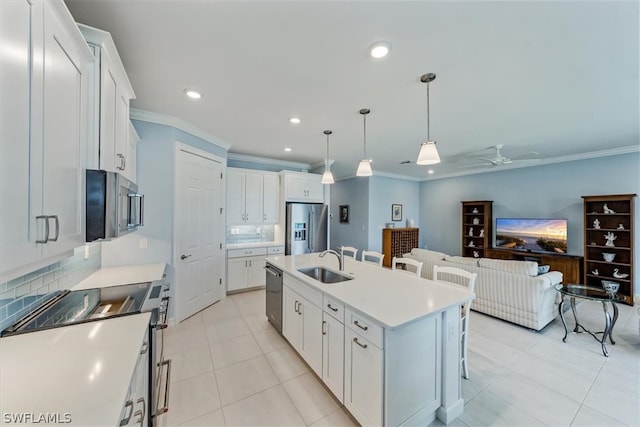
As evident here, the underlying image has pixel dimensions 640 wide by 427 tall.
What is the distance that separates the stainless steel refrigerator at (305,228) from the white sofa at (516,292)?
2621 millimetres

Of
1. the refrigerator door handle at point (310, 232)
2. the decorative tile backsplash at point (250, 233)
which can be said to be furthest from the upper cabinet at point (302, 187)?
the decorative tile backsplash at point (250, 233)

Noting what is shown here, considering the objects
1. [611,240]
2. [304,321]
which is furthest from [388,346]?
[611,240]

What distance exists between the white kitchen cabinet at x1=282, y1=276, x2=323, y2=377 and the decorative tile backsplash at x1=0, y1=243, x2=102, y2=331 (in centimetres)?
165

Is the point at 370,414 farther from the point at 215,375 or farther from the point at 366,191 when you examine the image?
the point at 366,191

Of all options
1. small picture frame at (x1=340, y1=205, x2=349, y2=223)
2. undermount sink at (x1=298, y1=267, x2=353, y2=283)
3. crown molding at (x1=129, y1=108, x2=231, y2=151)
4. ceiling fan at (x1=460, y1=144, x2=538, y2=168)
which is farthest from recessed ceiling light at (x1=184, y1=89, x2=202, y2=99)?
small picture frame at (x1=340, y1=205, x2=349, y2=223)

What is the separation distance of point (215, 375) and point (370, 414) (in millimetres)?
1485

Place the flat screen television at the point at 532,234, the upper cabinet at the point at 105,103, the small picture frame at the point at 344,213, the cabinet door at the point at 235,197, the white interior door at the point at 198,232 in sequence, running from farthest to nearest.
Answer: the small picture frame at the point at 344,213
the flat screen television at the point at 532,234
the cabinet door at the point at 235,197
the white interior door at the point at 198,232
the upper cabinet at the point at 105,103

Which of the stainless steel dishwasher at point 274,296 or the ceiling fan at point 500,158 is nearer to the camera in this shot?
the stainless steel dishwasher at point 274,296

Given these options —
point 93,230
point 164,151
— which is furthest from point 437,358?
point 164,151

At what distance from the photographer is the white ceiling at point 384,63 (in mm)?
1469

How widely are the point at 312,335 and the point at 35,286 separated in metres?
1.92

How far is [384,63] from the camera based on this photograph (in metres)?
1.95

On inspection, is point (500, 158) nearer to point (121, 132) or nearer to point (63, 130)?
point (121, 132)

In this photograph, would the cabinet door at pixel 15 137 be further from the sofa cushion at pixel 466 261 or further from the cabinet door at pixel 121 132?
the sofa cushion at pixel 466 261
